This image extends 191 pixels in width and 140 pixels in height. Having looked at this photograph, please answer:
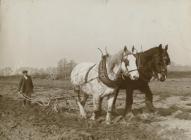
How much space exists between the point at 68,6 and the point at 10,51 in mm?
2062

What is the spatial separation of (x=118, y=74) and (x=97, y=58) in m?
4.80

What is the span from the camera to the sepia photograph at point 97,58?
229 inches

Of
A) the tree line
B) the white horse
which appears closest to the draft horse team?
the white horse

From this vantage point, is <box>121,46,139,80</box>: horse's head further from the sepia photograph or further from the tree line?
the tree line

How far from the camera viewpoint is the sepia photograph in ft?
19.1

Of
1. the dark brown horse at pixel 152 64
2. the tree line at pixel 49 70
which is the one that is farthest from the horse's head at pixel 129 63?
the tree line at pixel 49 70

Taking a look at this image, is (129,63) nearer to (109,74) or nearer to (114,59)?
(114,59)

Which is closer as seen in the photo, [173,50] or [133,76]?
[133,76]

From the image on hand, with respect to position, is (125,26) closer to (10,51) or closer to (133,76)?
(10,51)

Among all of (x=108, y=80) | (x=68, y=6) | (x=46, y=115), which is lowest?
(x=46, y=115)

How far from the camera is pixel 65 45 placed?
1052 cm

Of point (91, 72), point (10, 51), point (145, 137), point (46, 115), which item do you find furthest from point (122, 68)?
point (10, 51)

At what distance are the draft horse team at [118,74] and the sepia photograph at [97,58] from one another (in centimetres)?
2

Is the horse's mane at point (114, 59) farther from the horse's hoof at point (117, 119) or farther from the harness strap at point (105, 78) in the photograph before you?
the horse's hoof at point (117, 119)
